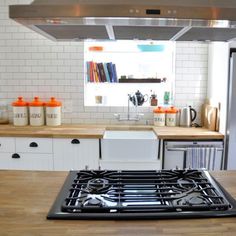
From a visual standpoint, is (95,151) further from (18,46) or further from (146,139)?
(18,46)

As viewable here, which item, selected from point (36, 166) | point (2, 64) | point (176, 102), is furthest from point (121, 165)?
point (2, 64)

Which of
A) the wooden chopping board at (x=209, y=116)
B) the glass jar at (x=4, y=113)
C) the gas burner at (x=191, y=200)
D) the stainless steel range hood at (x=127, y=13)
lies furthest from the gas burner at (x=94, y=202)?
the glass jar at (x=4, y=113)

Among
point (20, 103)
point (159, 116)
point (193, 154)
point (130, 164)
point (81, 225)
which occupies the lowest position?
point (130, 164)

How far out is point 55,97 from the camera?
12.5ft

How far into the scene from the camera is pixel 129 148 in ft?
10.1

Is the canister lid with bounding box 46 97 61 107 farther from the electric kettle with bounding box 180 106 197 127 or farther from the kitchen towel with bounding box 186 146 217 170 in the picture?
the kitchen towel with bounding box 186 146 217 170

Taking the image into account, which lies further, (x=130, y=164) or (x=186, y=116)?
(x=186, y=116)

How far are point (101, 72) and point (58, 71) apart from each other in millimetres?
528

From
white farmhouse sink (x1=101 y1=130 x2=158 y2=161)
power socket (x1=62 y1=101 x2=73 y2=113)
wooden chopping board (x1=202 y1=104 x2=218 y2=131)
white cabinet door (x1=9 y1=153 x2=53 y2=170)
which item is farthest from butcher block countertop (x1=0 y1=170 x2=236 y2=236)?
power socket (x1=62 y1=101 x2=73 y2=113)

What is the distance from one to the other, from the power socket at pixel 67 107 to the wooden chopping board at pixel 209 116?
1.63m

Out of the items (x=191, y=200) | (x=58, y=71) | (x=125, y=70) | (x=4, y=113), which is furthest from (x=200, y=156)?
(x=4, y=113)

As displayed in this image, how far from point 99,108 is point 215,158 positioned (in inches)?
59.1

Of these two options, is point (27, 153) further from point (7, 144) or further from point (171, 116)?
point (171, 116)

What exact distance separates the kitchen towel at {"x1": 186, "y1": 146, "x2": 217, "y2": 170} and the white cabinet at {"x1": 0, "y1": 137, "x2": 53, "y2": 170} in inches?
55.9
